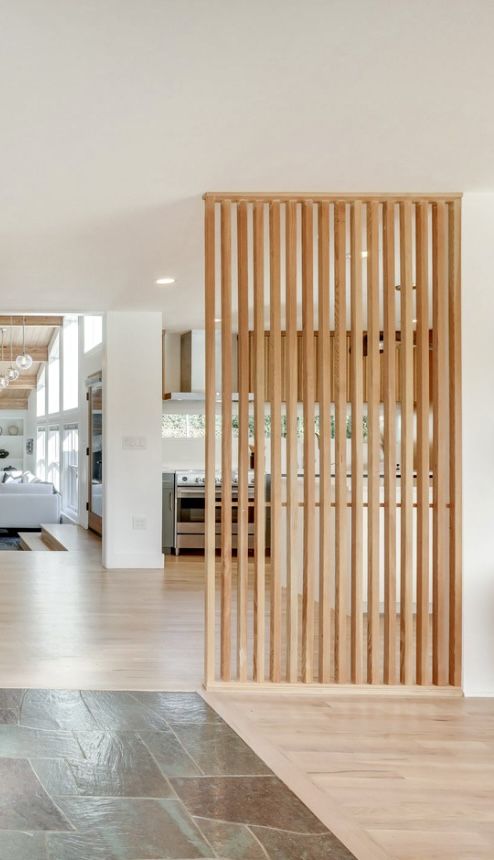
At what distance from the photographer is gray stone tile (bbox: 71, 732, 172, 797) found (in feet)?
8.68

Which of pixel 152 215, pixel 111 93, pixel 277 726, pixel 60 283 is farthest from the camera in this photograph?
pixel 60 283

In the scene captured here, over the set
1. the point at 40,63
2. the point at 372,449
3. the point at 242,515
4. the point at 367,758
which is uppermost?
the point at 40,63

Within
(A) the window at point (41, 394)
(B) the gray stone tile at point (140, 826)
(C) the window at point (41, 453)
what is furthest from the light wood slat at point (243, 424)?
(A) the window at point (41, 394)

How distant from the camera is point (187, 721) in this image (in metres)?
3.28

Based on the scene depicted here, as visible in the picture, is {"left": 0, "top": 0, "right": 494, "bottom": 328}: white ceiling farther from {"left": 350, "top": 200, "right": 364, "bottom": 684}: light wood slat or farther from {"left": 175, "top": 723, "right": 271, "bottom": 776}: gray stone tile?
{"left": 175, "top": 723, "right": 271, "bottom": 776}: gray stone tile

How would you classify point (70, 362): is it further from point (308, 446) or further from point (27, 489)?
point (308, 446)

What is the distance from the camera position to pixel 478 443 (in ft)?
12.3

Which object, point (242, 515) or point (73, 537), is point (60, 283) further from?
point (73, 537)

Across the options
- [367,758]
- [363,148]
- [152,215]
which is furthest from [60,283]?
[367,758]

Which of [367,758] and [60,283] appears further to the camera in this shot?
[60,283]

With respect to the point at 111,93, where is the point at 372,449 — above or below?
below

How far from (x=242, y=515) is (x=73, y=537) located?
594cm

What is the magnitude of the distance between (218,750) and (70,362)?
10464 mm

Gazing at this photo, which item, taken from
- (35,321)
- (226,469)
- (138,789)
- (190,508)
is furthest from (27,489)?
(138,789)
